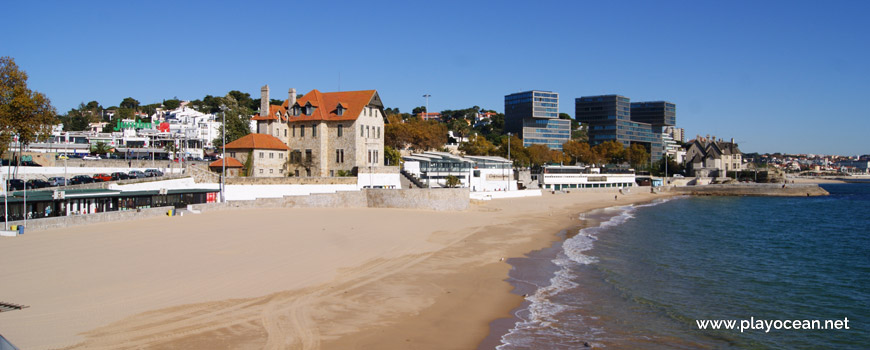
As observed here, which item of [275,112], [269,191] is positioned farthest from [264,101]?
[269,191]

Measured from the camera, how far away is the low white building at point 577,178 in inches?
3305

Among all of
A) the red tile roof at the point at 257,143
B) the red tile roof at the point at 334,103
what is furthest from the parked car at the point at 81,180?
the red tile roof at the point at 334,103

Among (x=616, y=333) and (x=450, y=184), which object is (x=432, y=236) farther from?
(x=450, y=184)


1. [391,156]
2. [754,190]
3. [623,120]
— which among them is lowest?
[754,190]

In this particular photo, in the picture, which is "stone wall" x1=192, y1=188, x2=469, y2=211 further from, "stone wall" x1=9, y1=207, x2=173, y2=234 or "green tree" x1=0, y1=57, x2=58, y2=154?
"green tree" x1=0, y1=57, x2=58, y2=154

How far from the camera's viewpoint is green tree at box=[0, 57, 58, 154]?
31.7 m

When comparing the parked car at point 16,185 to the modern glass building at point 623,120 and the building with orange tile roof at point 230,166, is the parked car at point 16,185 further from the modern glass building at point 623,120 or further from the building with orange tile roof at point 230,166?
the modern glass building at point 623,120

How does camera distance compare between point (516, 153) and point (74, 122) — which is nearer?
point (516, 153)

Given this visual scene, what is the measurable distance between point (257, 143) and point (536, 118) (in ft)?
417

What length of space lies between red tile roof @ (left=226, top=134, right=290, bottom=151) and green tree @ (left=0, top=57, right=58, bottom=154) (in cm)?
1413

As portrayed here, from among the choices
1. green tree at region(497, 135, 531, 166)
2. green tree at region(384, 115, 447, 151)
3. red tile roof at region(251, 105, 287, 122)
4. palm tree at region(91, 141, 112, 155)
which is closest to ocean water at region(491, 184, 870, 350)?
red tile roof at region(251, 105, 287, 122)

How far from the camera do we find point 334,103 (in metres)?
49.2

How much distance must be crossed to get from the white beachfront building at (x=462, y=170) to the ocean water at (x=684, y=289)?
A: 20.7 metres

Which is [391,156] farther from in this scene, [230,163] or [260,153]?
[230,163]
